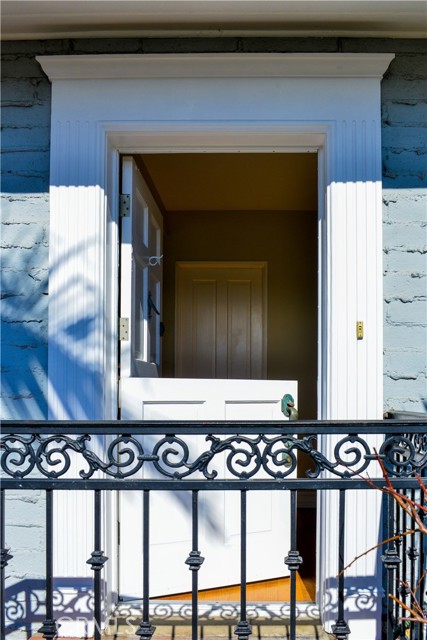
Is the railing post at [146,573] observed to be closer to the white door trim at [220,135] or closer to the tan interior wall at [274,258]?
the white door trim at [220,135]

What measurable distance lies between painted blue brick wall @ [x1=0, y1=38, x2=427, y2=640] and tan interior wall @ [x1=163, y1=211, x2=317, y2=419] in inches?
92.5

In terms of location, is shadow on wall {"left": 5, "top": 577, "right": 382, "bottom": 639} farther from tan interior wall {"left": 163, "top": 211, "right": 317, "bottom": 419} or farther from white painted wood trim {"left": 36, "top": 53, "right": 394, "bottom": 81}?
tan interior wall {"left": 163, "top": 211, "right": 317, "bottom": 419}

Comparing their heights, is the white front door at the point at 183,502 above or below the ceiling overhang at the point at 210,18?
below

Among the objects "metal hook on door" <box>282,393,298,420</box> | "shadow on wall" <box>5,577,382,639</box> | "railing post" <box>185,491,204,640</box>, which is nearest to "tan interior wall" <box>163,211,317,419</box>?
"metal hook on door" <box>282,393,298,420</box>

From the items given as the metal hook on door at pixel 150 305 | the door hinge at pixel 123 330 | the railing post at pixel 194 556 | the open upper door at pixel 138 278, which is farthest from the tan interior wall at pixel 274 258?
the railing post at pixel 194 556

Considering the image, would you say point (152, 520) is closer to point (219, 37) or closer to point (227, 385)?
point (227, 385)

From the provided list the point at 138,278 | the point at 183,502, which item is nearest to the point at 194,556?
the point at 183,502

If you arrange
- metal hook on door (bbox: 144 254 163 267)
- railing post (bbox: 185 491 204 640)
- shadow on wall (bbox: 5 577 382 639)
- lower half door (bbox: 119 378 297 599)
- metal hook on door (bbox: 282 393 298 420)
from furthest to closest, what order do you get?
1. metal hook on door (bbox: 144 254 163 267)
2. metal hook on door (bbox: 282 393 298 420)
3. lower half door (bbox: 119 378 297 599)
4. shadow on wall (bbox: 5 577 382 639)
5. railing post (bbox: 185 491 204 640)

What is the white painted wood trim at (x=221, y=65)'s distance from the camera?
239 cm

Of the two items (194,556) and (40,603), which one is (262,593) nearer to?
(40,603)

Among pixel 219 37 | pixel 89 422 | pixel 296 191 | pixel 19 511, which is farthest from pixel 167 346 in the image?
pixel 89 422

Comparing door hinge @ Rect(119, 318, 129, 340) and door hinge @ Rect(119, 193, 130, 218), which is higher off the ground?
door hinge @ Rect(119, 193, 130, 218)

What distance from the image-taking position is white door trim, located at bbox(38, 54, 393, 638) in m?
2.38

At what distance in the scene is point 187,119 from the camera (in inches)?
95.3
